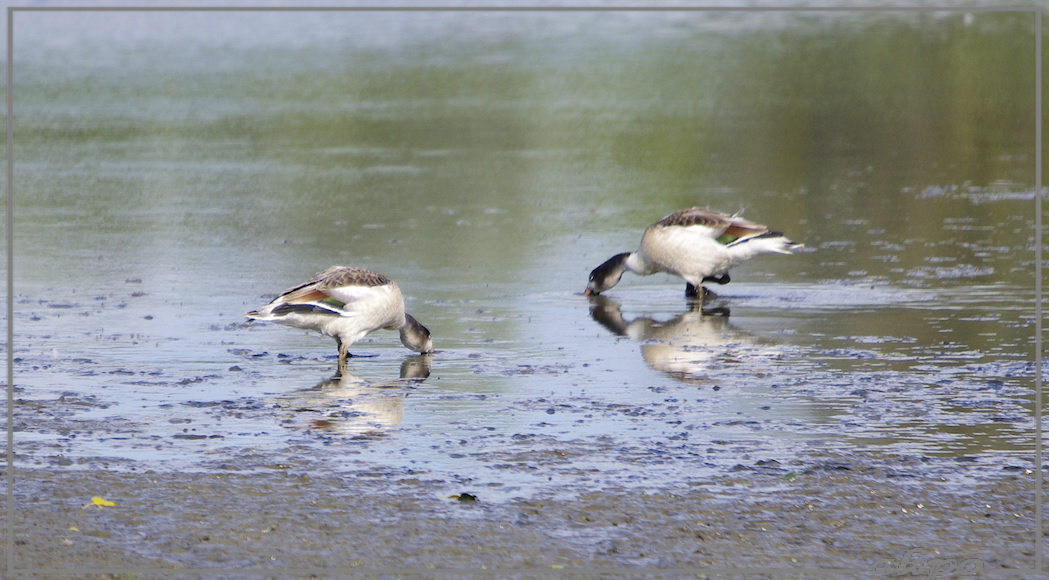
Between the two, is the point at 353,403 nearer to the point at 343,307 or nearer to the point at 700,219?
the point at 343,307

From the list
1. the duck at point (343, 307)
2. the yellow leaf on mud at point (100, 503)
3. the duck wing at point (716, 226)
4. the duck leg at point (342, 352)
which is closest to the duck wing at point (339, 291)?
the duck at point (343, 307)

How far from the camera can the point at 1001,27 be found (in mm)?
37375

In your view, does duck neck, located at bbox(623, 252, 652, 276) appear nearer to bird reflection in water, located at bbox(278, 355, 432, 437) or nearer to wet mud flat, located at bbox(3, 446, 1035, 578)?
bird reflection in water, located at bbox(278, 355, 432, 437)

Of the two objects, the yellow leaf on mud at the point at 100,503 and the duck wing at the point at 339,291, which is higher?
the duck wing at the point at 339,291

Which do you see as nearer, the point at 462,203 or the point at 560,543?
the point at 560,543

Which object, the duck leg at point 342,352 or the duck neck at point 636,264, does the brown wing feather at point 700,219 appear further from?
the duck leg at point 342,352

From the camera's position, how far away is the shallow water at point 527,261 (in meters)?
7.94

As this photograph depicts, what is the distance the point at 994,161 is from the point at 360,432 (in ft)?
45.8

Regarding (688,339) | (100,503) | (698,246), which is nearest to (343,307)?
(688,339)

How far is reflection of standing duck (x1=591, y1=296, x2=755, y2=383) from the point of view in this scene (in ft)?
32.3

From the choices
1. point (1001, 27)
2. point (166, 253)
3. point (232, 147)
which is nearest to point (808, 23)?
point (1001, 27)

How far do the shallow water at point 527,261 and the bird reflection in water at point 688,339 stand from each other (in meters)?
0.04

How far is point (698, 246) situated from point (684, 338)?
62.8 inches

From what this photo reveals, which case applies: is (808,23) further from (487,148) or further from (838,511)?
(838,511)
